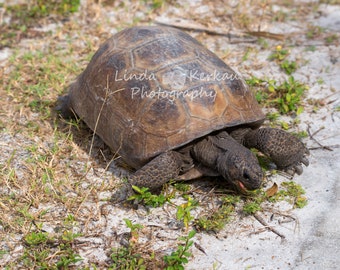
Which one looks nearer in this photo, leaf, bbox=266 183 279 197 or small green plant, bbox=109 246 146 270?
small green plant, bbox=109 246 146 270

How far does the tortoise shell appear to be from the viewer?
388cm

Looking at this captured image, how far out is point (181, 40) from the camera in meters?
4.40

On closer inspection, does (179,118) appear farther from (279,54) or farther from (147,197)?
(279,54)

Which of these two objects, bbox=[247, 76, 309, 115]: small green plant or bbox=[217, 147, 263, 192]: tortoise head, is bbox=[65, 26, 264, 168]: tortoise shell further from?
bbox=[247, 76, 309, 115]: small green plant

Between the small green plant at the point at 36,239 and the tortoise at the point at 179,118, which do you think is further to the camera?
the tortoise at the point at 179,118

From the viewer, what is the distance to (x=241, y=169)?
12.1 ft

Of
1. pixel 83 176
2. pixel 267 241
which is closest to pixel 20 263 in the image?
pixel 83 176

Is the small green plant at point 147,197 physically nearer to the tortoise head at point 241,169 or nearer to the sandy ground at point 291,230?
the sandy ground at point 291,230

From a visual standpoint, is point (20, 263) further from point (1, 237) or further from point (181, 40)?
point (181, 40)

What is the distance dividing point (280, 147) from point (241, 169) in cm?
51

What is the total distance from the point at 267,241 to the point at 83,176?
1587 millimetres

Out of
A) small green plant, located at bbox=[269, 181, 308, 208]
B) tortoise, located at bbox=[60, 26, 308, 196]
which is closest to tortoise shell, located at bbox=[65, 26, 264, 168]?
tortoise, located at bbox=[60, 26, 308, 196]

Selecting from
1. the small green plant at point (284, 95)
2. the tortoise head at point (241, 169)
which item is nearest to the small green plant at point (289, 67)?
the small green plant at point (284, 95)

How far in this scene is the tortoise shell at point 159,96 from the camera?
388 cm
